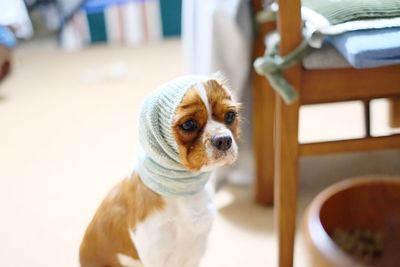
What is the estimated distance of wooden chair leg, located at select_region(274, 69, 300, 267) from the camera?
112 cm

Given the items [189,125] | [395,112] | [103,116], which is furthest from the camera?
[103,116]

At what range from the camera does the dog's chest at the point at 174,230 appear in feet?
3.14

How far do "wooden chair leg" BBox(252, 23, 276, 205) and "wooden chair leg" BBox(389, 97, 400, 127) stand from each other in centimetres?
30

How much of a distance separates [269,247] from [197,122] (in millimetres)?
631

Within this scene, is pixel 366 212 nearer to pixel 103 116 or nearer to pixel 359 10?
pixel 359 10

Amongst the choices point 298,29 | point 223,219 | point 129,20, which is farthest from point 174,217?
point 129,20

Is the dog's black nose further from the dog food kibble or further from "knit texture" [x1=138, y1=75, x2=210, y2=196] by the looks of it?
the dog food kibble

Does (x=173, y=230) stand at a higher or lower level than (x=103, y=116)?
higher

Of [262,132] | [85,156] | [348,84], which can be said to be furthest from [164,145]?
→ [85,156]

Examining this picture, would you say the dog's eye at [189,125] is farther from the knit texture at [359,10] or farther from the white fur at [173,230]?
the knit texture at [359,10]

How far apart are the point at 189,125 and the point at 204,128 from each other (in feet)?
0.10

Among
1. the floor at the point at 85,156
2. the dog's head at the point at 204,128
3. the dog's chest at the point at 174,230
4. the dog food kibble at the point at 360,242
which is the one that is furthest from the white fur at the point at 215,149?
the floor at the point at 85,156

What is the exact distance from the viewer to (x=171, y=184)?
3.04ft

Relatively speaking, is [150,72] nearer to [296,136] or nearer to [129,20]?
[129,20]
